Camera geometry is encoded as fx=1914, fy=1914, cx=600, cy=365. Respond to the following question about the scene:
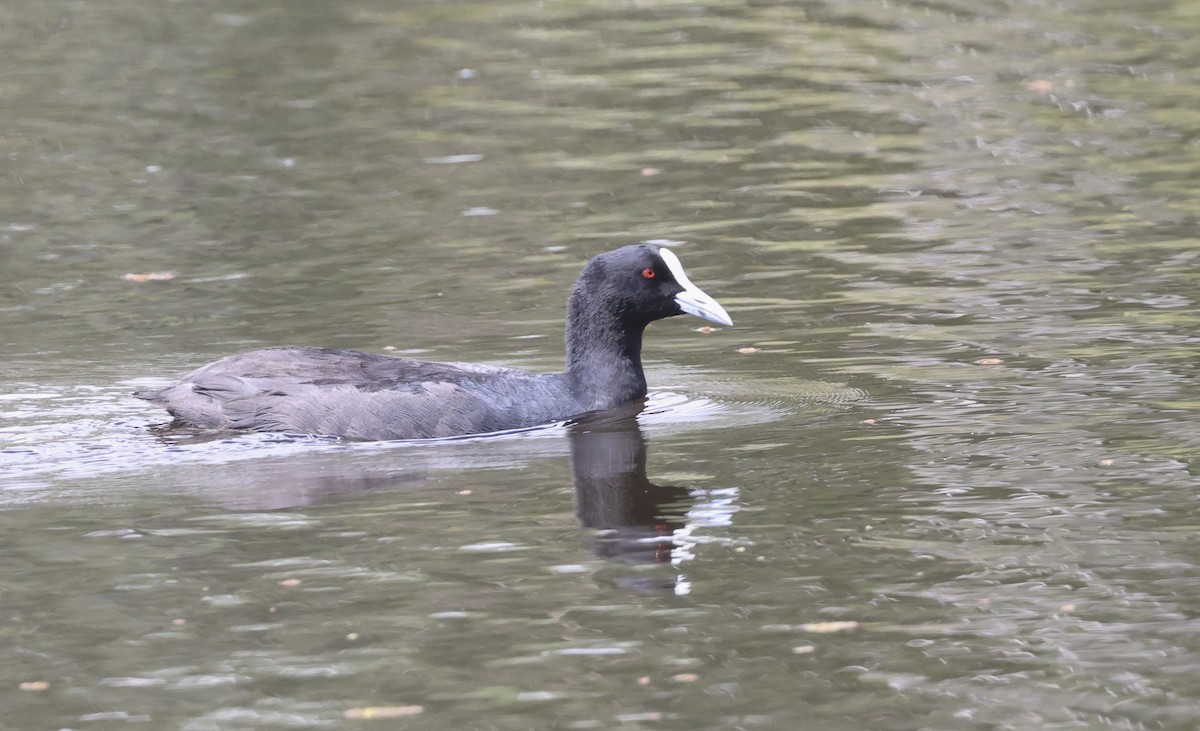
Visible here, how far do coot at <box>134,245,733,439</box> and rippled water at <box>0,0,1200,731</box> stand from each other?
0.74 feet

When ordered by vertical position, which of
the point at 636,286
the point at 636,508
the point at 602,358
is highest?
the point at 636,286

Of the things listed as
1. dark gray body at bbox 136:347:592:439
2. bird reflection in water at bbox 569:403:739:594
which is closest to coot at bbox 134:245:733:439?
dark gray body at bbox 136:347:592:439

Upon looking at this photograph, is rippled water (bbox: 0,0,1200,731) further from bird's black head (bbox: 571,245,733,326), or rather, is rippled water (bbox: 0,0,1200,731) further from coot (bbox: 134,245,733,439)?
bird's black head (bbox: 571,245,733,326)

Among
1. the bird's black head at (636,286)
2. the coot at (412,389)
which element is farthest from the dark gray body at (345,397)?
the bird's black head at (636,286)

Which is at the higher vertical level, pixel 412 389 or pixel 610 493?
pixel 412 389

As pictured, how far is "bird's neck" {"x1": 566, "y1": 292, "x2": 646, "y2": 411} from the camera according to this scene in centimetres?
1138

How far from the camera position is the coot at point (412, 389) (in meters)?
10.7

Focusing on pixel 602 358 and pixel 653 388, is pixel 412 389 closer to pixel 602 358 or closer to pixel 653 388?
pixel 602 358

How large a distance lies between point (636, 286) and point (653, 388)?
724mm

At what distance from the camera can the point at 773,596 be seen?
7.64m

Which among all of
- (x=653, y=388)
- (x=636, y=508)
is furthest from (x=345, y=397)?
(x=636, y=508)

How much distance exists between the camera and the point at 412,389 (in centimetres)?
1077

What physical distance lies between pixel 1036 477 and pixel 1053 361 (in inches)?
100

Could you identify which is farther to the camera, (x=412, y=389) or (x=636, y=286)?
(x=636, y=286)
